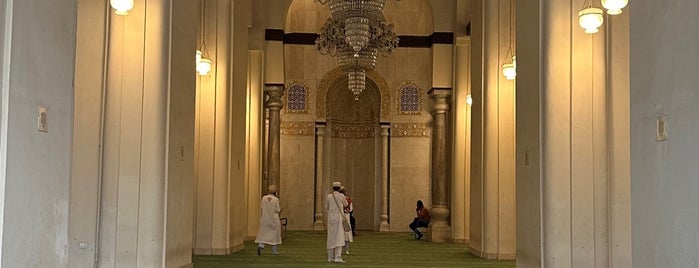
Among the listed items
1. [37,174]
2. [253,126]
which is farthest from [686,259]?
[253,126]

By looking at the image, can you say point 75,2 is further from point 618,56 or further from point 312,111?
point 312,111

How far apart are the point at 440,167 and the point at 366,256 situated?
5231 mm

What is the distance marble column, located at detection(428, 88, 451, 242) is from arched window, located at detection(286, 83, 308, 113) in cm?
424

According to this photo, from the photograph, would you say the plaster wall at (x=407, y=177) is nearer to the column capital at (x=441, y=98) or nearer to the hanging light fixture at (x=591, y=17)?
the column capital at (x=441, y=98)

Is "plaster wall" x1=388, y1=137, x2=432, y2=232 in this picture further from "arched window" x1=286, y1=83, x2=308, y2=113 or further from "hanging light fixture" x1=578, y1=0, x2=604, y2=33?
"hanging light fixture" x1=578, y1=0, x2=604, y2=33

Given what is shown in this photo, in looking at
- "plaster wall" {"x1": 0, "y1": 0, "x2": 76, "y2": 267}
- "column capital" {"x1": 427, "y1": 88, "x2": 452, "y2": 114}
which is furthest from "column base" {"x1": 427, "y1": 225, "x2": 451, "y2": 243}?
"plaster wall" {"x1": 0, "y1": 0, "x2": 76, "y2": 267}

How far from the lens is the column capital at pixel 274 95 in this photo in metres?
18.7

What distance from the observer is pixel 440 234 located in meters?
17.8

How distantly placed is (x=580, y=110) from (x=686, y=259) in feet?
13.5

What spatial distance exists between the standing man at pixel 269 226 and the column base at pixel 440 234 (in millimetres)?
4658

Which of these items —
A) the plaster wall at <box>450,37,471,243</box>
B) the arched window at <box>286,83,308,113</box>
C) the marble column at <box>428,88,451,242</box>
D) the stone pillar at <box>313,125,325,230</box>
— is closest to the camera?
the plaster wall at <box>450,37,471,243</box>

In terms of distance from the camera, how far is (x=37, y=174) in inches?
202

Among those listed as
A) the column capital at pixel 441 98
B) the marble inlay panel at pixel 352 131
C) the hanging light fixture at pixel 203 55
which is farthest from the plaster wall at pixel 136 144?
the marble inlay panel at pixel 352 131

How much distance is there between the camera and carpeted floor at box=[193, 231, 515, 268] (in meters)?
12.2
